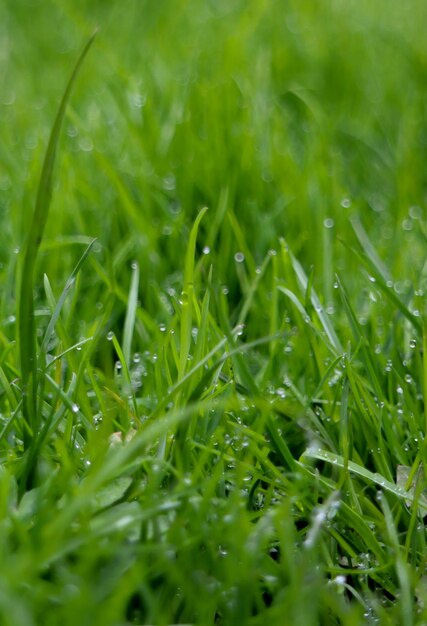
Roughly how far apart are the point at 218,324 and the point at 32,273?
0.62 m

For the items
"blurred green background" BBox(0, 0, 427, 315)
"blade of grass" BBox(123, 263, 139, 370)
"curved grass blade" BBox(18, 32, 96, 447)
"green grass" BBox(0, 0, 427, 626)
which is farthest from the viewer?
"blurred green background" BBox(0, 0, 427, 315)

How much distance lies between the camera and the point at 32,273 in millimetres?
1170

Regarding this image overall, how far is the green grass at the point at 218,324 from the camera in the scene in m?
1.05

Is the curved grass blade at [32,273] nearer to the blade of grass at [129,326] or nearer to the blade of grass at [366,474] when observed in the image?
the blade of grass at [129,326]

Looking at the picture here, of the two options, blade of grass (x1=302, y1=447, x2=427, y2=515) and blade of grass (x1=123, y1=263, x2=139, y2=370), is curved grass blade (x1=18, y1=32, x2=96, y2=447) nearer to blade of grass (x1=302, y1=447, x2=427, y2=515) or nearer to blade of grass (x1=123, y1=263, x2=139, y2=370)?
blade of grass (x1=123, y1=263, x2=139, y2=370)

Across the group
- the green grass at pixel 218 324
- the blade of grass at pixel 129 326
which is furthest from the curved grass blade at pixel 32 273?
the blade of grass at pixel 129 326

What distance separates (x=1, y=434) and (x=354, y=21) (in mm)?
2410

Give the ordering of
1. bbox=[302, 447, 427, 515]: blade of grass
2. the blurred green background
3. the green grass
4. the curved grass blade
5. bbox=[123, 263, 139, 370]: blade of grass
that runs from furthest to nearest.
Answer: the blurred green background < bbox=[123, 263, 139, 370]: blade of grass < bbox=[302, 447, 427, 515]: blade of grass < the curved grass blade < the green grass

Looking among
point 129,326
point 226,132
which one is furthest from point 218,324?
point 226,132

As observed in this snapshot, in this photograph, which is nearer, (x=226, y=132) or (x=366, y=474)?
(x=366, y=474)

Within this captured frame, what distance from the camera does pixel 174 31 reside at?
312 centimetres

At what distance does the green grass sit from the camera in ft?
3.45

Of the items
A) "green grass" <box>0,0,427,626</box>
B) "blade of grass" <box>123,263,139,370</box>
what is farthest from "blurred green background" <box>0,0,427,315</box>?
"blade of grass" <box>123,263,139,370</box>

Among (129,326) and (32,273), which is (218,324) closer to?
(129,326)
